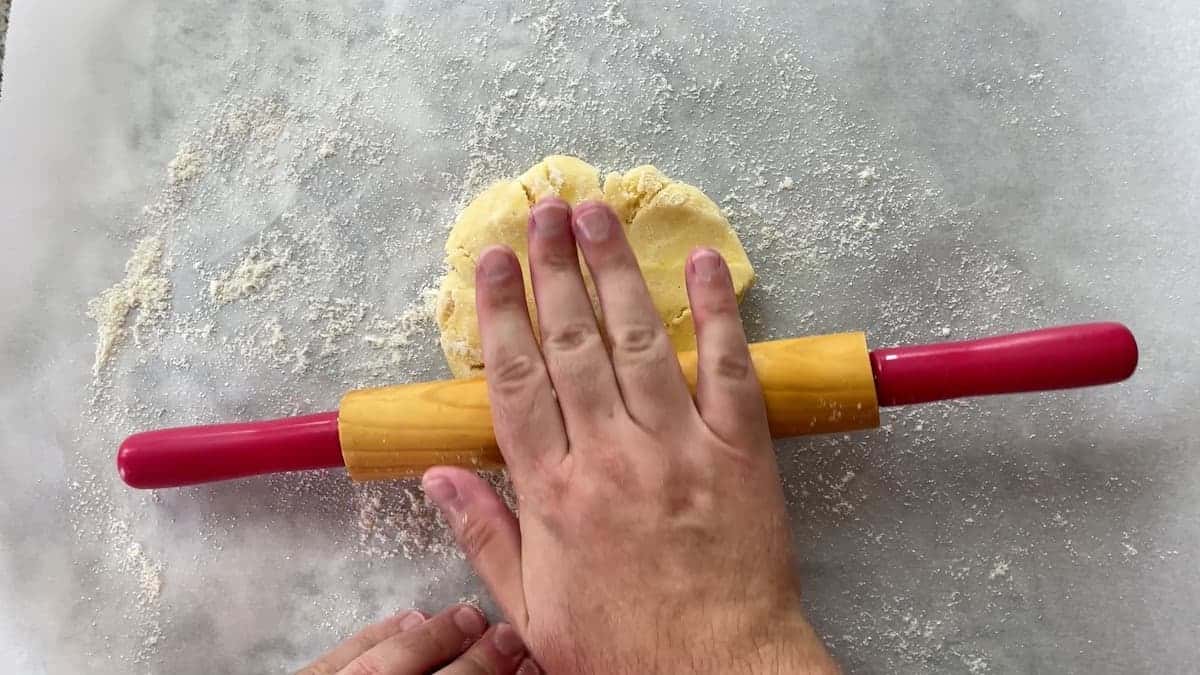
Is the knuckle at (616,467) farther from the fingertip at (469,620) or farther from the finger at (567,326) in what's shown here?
the fingertip at (469,620)

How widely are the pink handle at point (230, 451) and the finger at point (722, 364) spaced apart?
15.3 inches

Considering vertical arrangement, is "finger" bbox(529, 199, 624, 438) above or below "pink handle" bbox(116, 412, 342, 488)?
above

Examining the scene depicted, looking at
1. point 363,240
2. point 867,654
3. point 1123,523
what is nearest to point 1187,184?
point 1123,523

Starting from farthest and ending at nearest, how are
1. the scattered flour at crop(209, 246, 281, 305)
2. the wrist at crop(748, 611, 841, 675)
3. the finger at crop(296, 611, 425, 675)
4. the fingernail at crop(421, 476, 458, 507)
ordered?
the scattered flour at crop(209, 246, 281, 305) < the finger at crop(296, 611, 425, 675) < the fingernail at crop(421, 476, 458, 507) < the wrist at crop(748, 611, 841, 675)

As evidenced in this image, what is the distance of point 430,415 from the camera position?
96cm

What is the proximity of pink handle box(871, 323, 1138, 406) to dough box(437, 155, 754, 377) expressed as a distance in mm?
230

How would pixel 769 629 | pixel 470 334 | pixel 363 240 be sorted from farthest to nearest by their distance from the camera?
pixel 363 240 → pixel 470 334 → pixel 769 629

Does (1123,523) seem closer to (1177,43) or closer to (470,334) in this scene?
(1177,43)

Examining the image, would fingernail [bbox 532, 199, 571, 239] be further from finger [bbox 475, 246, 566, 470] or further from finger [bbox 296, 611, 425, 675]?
finger [bbox 296, 611, 425, 675]

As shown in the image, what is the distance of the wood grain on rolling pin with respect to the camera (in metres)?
0.91

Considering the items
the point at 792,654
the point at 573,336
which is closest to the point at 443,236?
the point at 573,336

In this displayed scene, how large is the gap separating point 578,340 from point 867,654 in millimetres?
504

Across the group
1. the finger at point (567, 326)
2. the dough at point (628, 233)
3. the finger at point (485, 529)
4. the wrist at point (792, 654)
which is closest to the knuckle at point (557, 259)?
the finger at point (567, 326)

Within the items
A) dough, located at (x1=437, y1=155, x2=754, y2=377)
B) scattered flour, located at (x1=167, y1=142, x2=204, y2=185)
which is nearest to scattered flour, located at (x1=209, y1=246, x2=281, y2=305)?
scattered flour, located at (x1=167, y1=142, x2=204, y2=185)
